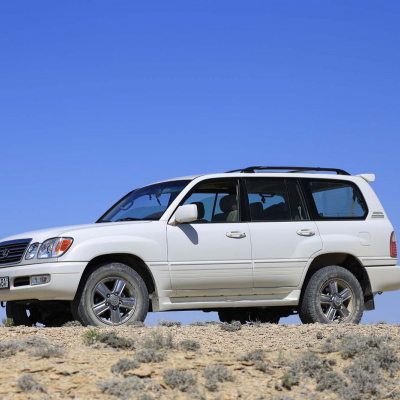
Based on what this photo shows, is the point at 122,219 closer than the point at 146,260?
No

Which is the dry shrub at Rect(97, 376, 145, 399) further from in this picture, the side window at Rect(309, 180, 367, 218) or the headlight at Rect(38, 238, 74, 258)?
the side window at Rect(309, 180, 367, 218)

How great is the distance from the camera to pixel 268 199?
11.6 meters

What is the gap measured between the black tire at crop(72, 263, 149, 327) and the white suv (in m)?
0.01

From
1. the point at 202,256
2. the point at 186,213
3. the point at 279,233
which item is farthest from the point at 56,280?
the point at 279,233

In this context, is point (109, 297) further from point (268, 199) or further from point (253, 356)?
point (268, 199)

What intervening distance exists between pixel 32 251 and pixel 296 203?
12.7 ft

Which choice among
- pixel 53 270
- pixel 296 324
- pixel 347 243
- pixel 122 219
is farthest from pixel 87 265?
pixel 347 243

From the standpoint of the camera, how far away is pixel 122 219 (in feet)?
37.3

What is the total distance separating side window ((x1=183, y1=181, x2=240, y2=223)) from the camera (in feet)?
36.1

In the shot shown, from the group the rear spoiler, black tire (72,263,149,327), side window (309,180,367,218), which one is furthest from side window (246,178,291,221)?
black tire (72,263,149,327)

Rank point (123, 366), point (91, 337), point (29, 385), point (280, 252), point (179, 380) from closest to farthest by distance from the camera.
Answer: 1. point (29, 385)
2. point (179, 380)
3. point (123, 366)
4. point (91, 337)
5. point (280, 252)

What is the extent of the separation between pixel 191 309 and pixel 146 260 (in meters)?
0.93

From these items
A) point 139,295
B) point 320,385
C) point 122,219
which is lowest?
point 320,385

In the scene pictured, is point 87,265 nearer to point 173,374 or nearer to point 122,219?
point 122,219
